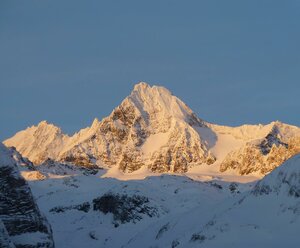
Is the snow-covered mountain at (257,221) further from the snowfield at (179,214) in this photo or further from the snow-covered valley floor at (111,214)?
the snow-covered valley floor at (111,214)

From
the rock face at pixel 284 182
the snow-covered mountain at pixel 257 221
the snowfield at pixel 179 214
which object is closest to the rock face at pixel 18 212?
the snow-covered mountain at pixel 257 221

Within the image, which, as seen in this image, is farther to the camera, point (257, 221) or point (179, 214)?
point (179, 214)

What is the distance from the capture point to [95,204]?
166 m

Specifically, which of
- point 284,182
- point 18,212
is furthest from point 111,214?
point 18,212

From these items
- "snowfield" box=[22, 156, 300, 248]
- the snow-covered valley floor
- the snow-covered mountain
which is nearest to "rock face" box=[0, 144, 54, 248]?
the snow-covered mountain

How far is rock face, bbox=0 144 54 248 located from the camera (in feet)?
239

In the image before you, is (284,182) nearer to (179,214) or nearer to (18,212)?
(18,212)

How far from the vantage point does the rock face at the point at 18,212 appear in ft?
239

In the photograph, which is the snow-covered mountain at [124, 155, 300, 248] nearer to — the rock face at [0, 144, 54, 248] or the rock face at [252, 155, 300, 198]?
the rock face at [252, 155, 300, 198]

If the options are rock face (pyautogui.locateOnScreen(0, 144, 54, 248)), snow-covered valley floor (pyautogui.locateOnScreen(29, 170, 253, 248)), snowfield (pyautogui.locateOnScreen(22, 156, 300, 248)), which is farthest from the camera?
snow-covered valley floor (pyautogui.locateOnScreen(29, 170, 253, 248))

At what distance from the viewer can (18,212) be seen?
7456 centimetres

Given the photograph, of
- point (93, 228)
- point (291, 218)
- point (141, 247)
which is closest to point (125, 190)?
point (93, 228)

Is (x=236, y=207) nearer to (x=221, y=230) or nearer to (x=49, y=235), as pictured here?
(x=221, y=230)

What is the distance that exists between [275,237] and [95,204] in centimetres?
8685
